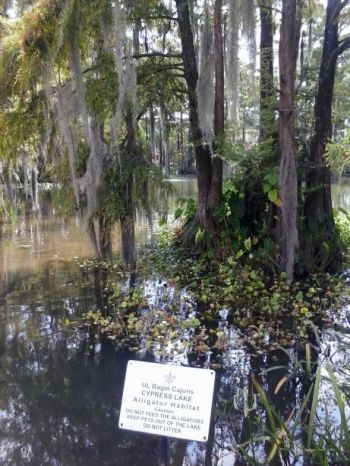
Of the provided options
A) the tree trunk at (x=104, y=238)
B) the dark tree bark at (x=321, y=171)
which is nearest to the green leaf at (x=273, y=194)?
the dark tree bark at (x=321, y=171)

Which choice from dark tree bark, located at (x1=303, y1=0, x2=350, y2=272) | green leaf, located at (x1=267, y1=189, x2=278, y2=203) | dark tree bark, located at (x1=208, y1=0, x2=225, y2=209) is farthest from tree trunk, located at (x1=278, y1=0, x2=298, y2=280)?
dark tree bark, located at (x1=208, y1=0, x2=225, y2=209)

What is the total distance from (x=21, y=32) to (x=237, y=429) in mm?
5004

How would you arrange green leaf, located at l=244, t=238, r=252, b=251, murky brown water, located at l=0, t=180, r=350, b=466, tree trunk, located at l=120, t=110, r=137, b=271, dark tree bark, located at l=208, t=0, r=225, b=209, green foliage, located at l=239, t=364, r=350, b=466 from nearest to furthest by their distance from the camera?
green foliage, located at l=239, t=364, r=350, b=466
murky brown water, located at l=0, t=180, r=350, b=466
dark tree bark, located at l=208, t=0, r=225, b=209
tree trunk, located at l=120, t=110, r=137, b=271
green leaf, located at l=244, t=238, r=252, b=251

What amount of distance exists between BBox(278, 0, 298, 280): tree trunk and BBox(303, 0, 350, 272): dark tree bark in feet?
2.33

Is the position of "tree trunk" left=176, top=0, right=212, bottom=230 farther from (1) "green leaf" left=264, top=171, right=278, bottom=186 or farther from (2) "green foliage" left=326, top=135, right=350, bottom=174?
(2) "green foliage" left=326, top=135, right=350, bottom=174

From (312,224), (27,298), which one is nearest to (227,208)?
(312,224)

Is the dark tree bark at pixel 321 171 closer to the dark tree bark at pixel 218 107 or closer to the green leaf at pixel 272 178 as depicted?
the green leaf at pixel 272 178

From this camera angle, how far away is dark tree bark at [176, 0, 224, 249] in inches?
258

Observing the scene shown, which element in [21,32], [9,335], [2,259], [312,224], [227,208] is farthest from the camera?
[2,259]

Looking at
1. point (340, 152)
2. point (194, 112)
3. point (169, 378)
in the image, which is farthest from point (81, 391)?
point (194, 112)

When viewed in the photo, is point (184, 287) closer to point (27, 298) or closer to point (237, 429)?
point (27, 298)

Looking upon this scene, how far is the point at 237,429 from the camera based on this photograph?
314 cm

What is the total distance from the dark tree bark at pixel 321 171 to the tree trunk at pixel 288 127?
71 cm

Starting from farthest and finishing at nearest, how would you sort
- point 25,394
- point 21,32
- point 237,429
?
point 21,32 < point 25,394 < point 237,429
